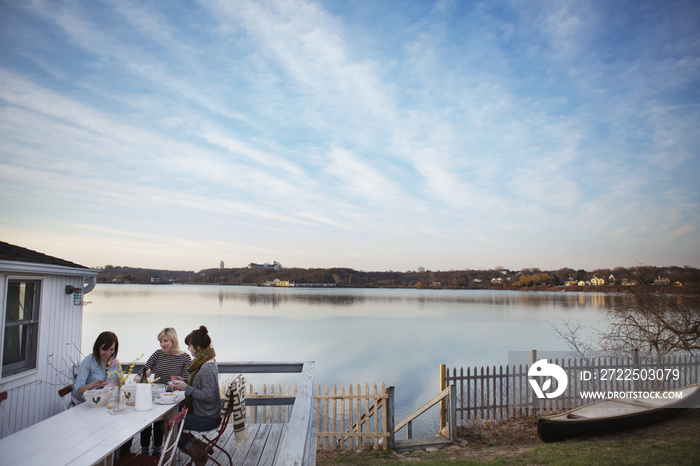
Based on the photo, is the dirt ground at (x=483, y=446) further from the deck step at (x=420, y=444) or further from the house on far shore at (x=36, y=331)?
the house on far shore at (x=36, y=331)

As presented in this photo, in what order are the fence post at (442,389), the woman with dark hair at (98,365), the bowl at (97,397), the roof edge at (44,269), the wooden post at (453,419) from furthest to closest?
the fence post at (442,389) < the wooden post at (453,419) < the woman with dark hair at (98,365) < the roof edge at (44,269) < the bowl at (97,397)

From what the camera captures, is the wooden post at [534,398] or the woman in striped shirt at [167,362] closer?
the woman in striped shirt at [167,362]

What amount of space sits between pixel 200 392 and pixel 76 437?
120cm

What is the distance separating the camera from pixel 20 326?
467cm

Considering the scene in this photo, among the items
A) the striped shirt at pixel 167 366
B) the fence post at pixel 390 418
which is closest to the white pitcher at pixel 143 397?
the striped shirt at pixel 167 366

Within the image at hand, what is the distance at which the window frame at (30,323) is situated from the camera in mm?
4180

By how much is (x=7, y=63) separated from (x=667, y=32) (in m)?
17.9

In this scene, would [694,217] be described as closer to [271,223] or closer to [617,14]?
[617,14]

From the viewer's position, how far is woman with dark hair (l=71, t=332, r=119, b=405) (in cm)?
415

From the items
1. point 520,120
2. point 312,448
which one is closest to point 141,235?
point 520,120

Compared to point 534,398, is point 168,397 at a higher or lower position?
higher

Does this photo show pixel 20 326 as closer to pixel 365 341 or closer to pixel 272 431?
pixel 272 431

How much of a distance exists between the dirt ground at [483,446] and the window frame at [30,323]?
4.76m

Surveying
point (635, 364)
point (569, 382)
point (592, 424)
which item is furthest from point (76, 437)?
point (635, 364)
